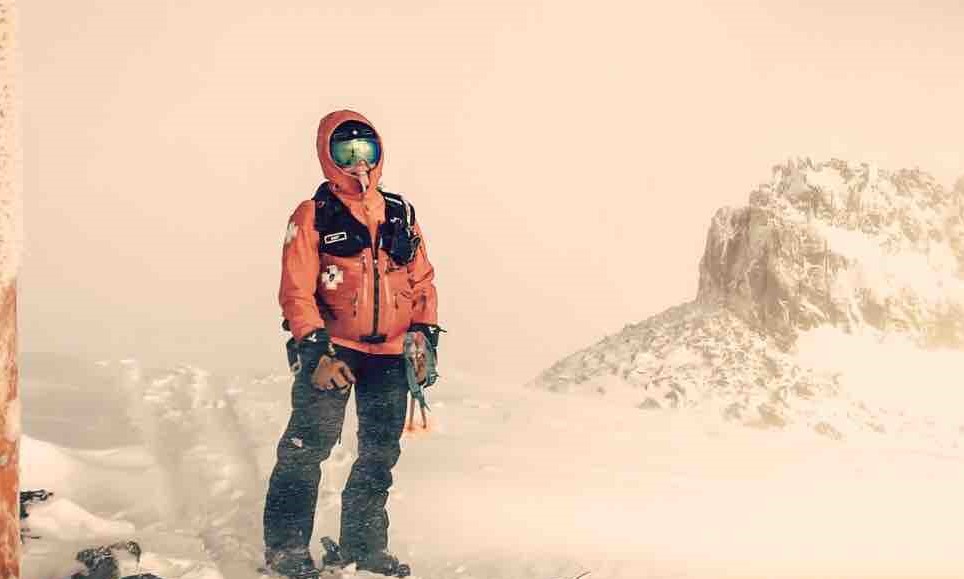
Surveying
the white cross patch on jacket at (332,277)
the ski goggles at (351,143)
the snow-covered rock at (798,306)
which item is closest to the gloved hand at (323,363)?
the white cross patch on jacket at (332,277)

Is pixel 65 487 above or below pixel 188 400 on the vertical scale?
below

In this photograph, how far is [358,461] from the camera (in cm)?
401

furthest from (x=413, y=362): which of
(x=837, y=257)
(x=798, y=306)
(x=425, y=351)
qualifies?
(x=837, y=257)

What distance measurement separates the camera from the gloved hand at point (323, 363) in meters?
3.61

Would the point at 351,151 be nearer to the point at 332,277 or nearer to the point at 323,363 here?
the point at 332,277

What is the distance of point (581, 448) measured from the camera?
6.00 m

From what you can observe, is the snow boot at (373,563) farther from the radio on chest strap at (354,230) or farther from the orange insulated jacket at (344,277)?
the radio on chest strap at (354,230)

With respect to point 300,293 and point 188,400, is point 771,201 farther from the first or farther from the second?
point 300,293

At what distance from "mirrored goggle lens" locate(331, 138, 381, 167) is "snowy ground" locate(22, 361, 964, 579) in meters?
1.64

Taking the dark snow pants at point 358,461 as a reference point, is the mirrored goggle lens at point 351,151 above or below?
above

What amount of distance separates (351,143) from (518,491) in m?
2.16

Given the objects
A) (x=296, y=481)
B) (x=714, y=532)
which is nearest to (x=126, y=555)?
(x=296, y=481)

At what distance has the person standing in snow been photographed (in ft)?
12.1

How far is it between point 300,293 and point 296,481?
791 mm
